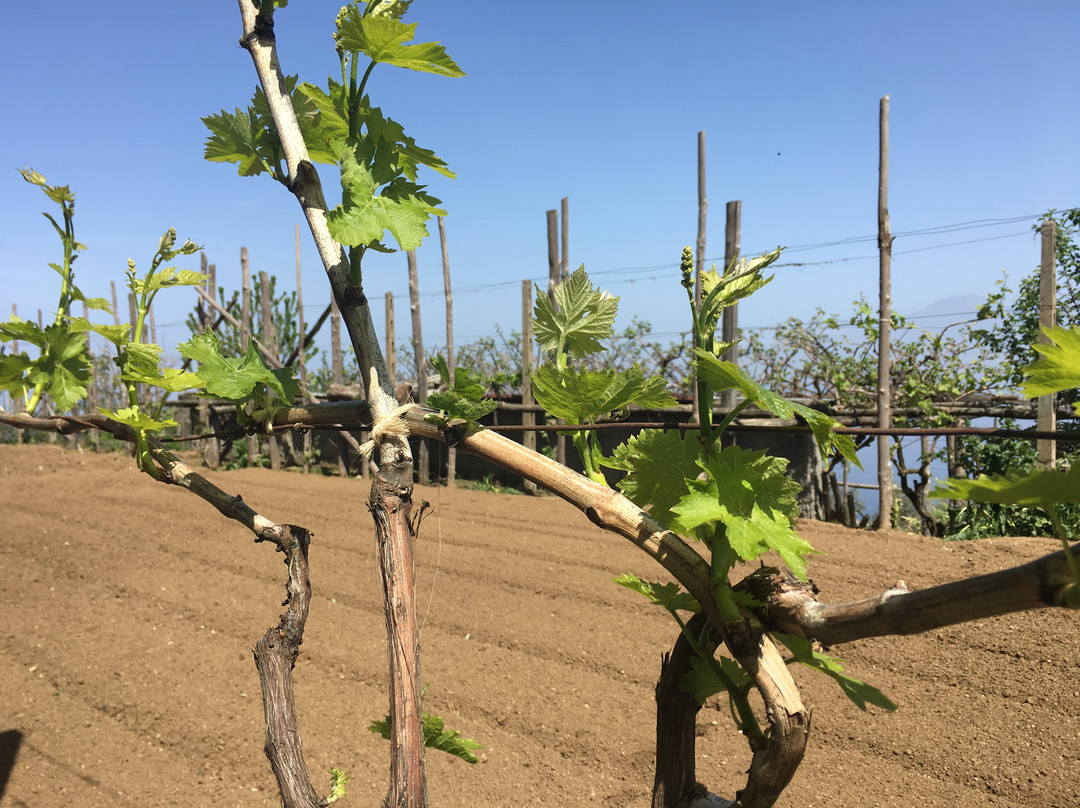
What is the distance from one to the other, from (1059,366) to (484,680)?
12.6 feet

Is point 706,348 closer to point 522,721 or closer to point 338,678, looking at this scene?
point 522,721

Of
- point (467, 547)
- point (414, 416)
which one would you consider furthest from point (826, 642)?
point (467, 547)

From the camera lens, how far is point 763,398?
774mm

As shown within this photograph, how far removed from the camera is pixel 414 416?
1.04 metres

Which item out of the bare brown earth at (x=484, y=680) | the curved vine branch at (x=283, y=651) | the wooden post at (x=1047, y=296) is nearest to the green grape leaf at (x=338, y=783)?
the curved vine branch at (x=283, y=651)

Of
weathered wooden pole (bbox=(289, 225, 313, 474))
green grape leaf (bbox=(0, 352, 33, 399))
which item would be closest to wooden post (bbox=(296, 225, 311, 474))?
weathered wooden pole (bbox=(289, 225, 313, 474))

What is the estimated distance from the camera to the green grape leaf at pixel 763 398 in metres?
0.75

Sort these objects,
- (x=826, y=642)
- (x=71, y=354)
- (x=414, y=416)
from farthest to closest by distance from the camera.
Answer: (x=71, y=354) → (x=414, y=416) → (x=826, y=642)

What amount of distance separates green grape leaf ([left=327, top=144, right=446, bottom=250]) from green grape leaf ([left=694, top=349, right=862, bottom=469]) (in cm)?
41

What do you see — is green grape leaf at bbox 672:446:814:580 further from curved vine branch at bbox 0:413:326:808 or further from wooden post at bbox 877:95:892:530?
wooden post at bbox 877:95:892:530

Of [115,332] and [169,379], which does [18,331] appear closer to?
[115,332]

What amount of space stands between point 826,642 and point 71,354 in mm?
1726

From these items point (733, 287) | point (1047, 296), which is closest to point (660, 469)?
point (733, 287)

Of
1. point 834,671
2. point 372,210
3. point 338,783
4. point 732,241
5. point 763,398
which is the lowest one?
point 338,783
